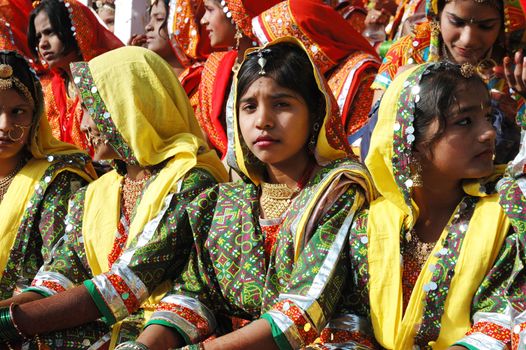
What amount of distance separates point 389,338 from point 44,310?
1.35m

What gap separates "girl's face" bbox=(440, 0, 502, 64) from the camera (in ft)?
13.3

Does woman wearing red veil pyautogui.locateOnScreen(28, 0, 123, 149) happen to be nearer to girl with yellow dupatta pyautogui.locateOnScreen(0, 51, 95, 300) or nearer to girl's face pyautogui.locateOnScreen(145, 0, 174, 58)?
girl's face pyautogui.locateOnScreen(145, 0, 174, 58)

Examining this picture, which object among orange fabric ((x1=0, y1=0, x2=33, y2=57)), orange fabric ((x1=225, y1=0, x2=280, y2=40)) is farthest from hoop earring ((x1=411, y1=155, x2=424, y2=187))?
orange fabric ((x1=0, y1=0, x2=33, y2=57))

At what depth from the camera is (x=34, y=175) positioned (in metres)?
4.23

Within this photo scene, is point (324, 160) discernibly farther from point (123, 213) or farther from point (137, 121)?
point (123, 213)

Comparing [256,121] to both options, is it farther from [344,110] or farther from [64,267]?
[344,110]

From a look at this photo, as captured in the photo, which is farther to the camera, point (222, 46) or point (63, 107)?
point (63, 107)

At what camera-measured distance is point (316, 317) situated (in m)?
2.90

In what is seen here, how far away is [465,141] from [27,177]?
2204 millimetres

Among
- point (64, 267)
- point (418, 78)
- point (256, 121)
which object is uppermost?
point (418, 78)

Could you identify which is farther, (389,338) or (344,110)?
(344,110)

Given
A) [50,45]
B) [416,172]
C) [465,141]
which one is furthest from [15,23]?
[465,141]

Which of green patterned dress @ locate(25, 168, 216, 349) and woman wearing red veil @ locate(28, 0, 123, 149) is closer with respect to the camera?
green patterned dress @ locate(25, 168, 216, 349)

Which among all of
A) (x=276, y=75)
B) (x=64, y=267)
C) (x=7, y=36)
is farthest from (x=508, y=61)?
(x=7, y=36)
